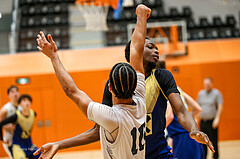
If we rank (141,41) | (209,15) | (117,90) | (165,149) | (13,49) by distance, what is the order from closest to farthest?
(117,90), (141,41), (165,149), (13,49), (209,15)

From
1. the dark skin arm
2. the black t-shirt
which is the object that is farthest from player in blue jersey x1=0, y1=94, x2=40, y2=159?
the dark skin arm

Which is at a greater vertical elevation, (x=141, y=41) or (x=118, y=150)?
(x=141, y=41)

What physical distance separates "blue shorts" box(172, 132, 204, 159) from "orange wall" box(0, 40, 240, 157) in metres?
6.48

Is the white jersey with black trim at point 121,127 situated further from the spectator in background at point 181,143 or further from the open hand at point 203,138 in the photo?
the spectator in background at point 181,143

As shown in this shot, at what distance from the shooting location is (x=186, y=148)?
3.95m

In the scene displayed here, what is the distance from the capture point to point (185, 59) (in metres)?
10.6

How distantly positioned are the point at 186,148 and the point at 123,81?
2.20 metres

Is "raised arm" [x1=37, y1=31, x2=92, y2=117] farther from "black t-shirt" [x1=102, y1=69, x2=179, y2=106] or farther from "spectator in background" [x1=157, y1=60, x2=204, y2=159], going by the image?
"spectator in background" [x1=157, y1=60, x2=204, y2=159]

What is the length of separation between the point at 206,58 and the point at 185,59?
0.68m

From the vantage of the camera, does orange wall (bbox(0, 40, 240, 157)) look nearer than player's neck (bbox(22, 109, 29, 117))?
No

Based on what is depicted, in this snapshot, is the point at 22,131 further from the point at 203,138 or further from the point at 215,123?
the point at 215,123

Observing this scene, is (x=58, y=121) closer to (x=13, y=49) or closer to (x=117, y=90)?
(x=13, y=49)

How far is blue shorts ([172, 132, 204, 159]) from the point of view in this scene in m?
3.90

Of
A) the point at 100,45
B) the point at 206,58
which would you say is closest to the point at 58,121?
the point at 100,45
